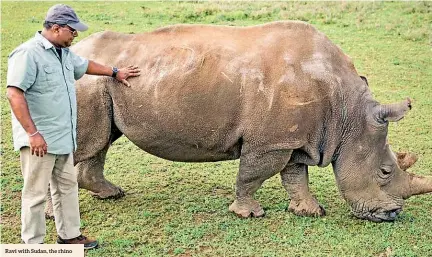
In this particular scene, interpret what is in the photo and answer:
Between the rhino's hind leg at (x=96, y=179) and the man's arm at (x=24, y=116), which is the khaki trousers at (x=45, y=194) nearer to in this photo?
the man's arm at (x=24, y=116)

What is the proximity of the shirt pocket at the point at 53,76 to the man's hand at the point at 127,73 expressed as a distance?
1.08m

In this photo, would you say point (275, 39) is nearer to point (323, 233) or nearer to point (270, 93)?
point (270, 93)

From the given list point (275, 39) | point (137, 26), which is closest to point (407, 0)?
point (137, 26)

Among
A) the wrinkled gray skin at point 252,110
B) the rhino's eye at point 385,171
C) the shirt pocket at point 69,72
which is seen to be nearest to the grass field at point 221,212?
the wrinkled gray skin at point 252,110

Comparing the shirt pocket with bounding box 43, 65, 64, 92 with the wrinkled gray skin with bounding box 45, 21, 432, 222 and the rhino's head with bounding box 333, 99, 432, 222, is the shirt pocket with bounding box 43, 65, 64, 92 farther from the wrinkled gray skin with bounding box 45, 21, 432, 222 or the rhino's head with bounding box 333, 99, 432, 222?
the rhino's head with bounding box 333, 99, 432, 222

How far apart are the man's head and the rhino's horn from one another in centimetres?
364

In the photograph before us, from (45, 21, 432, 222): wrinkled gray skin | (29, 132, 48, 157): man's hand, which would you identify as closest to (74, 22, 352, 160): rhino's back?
(45, 21, 432, 222): wrinkled gray skin

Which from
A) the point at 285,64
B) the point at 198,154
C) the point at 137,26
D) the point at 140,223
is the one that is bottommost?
the point at 137,26

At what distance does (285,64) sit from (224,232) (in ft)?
5.71

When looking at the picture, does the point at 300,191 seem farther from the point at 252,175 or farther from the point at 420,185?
the point at 420,185

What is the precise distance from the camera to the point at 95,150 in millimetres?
7000

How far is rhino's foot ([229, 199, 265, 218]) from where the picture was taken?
722 cm

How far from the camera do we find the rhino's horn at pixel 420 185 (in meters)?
→ 7.03

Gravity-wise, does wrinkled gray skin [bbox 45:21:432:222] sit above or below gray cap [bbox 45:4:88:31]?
below
